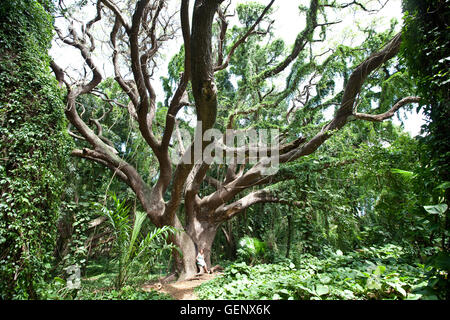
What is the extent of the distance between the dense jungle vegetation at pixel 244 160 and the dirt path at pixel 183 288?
1.27 feet

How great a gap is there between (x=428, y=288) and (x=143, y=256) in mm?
2909

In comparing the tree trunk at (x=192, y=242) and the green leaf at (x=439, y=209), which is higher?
the green leaf at (x=439, y=209)

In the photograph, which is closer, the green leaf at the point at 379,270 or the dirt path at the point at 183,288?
the green leaf at the point at 379,270

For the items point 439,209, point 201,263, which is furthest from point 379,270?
point 201,263

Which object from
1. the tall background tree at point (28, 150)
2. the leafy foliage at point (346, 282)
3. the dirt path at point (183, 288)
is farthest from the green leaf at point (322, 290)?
the tall background tree at point (28, 150)

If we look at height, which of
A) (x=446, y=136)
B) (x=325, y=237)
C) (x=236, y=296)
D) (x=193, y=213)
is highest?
(x=446, y=136)

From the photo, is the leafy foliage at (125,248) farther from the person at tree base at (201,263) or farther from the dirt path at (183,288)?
the person at tree base at (201,263)

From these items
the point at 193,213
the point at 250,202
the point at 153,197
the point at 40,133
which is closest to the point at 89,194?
the point at 153,197

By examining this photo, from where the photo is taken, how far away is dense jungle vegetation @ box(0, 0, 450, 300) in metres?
1.72

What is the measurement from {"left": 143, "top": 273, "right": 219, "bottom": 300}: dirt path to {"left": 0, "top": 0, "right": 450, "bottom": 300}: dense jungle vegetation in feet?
1.27

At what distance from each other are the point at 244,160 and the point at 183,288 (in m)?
3.31

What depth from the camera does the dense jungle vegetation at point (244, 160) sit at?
1724 millimetres

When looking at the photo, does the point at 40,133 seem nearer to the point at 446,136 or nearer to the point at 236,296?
the point at 236,296

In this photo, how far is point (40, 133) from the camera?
2506mm
